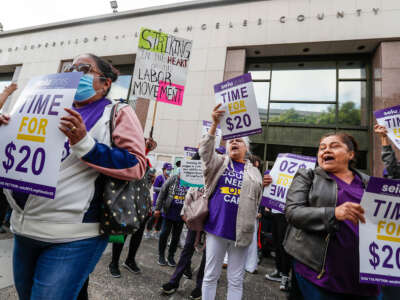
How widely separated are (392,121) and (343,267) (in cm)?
259

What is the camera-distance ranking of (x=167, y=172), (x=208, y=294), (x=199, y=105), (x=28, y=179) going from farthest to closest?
(x=199, y=105) → (x=167, y=172) → (x=208, y=294) → (x=28, y=179)

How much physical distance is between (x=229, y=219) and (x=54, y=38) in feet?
52.5

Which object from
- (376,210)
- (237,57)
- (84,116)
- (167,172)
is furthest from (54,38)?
(376,210)

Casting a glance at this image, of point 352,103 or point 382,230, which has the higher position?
point 352,103

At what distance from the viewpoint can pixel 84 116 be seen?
4.51 feet

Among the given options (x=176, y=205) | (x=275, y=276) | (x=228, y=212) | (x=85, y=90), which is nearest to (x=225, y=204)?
(x=228, y=212)

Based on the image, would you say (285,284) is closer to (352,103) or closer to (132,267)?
(132,267)

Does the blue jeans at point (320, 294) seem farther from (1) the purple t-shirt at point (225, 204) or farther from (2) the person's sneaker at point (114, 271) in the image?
(2) the person's sneaker at point (114, 271)

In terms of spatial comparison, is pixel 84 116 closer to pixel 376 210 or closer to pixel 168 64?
pixel 376 210

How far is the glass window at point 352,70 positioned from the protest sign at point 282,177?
7.72m

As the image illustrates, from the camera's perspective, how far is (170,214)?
4320 mm

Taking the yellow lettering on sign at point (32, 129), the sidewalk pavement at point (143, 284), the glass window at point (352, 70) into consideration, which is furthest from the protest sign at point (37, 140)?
the glass window at point (352, 70)

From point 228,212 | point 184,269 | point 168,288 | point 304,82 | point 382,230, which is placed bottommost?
point 168,288

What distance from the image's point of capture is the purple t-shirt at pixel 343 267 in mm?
1430
